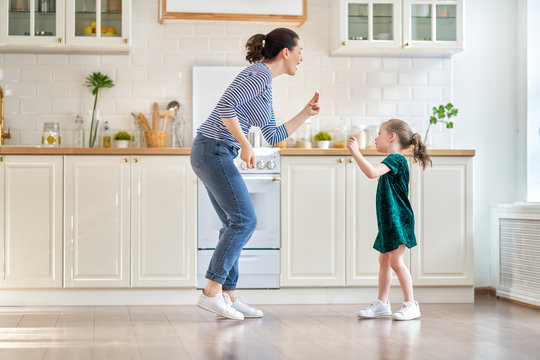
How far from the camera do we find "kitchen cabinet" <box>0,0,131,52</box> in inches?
171

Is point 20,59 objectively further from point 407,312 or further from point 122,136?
point 407,312

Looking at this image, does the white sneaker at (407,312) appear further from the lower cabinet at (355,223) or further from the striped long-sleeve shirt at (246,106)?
the striped long-sleeve shirt at (246,106)

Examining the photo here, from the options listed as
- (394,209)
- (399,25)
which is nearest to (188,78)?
(399,25)

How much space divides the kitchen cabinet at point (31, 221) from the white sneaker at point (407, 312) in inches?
77.1

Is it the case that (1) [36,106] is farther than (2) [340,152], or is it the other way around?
(1) [36,106]

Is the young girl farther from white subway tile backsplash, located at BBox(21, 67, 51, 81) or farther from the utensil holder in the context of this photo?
white subway tile backsplash, located at BBox(21, 67, 51, 81)

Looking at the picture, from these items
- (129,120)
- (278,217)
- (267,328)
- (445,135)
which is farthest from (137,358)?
(445,135)

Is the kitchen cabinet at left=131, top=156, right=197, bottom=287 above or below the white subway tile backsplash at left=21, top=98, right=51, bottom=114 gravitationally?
below

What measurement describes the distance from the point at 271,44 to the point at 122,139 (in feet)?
5.49

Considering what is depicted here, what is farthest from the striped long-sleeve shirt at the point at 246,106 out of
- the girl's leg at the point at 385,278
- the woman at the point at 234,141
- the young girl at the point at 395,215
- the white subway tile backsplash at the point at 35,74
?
the white subway tile backsplash at the point at 35,74

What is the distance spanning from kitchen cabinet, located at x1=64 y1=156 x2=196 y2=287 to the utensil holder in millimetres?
385

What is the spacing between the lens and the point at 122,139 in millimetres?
4551

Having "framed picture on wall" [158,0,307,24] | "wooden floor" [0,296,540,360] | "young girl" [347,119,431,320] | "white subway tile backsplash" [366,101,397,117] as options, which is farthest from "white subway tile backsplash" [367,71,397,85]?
"wooden floor" [0,296,540,360]

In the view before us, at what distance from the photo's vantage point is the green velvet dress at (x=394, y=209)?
3.43 metres
